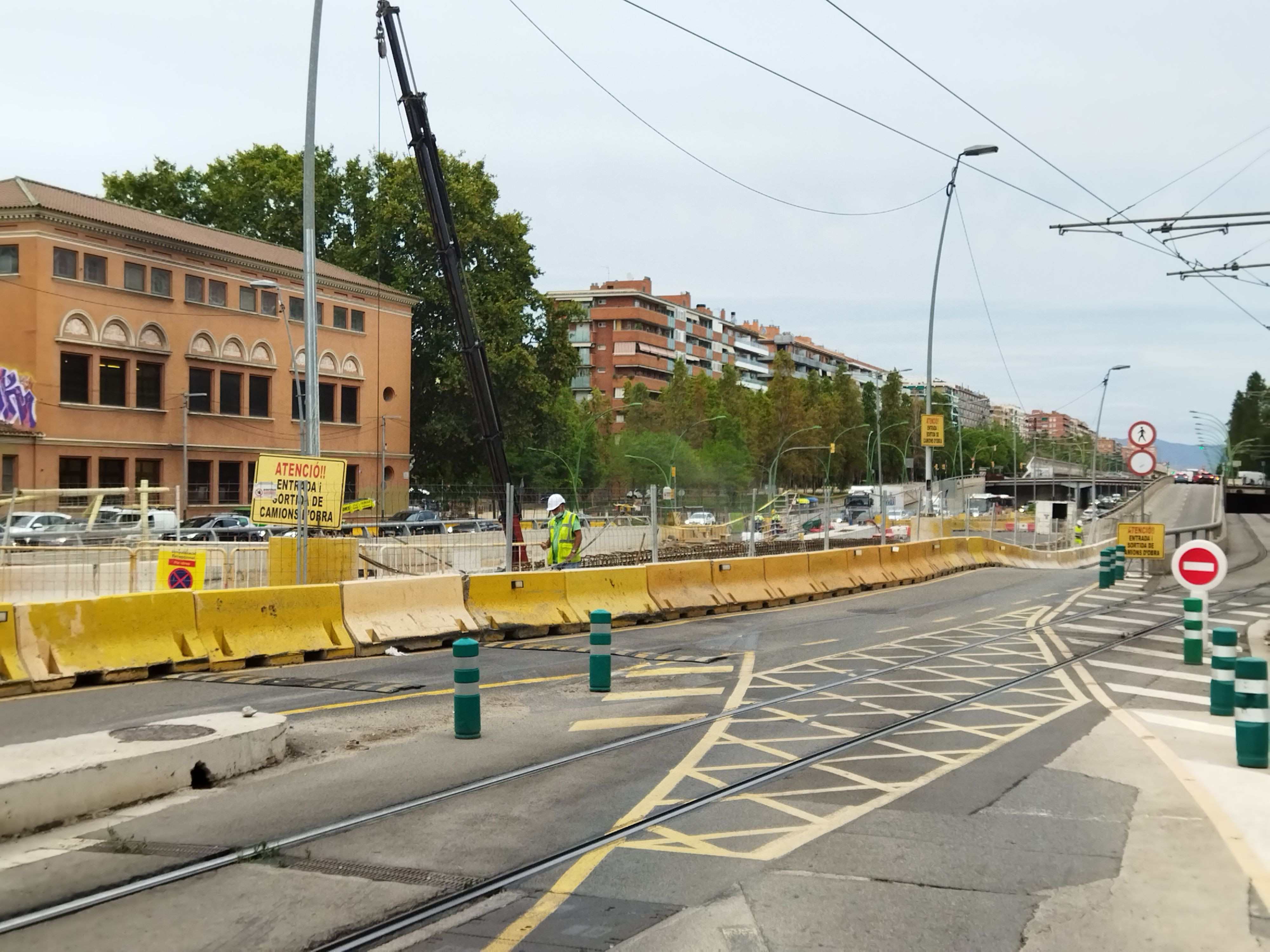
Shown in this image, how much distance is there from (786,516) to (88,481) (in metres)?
26.2

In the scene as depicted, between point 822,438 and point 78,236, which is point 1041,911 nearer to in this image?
point 78,236

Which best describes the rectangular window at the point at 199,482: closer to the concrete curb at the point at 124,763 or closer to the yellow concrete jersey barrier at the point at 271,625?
the yellow concrete jersey barrier at the point at 271,625

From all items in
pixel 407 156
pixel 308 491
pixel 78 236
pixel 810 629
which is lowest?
pixel 810 629

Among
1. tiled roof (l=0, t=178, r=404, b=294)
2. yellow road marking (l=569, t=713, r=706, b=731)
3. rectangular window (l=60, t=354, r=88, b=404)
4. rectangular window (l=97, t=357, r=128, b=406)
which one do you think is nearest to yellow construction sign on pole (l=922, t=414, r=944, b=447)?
yellow road marking (l=569, t=713, r=706, b=731)

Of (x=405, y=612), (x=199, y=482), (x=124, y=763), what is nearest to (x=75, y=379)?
(x=199, y=482)

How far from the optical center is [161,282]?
50906 millimetres

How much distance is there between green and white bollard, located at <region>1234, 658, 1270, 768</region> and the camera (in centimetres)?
→ 873

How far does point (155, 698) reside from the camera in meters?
11.6

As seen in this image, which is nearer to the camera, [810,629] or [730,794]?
[730,794]

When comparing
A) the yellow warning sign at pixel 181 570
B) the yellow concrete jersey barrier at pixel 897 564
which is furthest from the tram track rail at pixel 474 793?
the yellow concrete jersey barrier at pixel 897 564

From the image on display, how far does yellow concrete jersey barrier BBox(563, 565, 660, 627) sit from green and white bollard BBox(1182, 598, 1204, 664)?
7.83 m

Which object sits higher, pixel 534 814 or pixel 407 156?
pixel 407 156

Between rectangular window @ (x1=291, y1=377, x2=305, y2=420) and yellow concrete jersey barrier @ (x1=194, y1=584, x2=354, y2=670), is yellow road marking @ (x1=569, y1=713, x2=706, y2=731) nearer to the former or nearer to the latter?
yellow concrete jersey barrier @ (x1=194, y1=584, x2=354, y2=670)

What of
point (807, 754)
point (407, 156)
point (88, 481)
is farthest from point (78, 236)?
point (807, 754)
